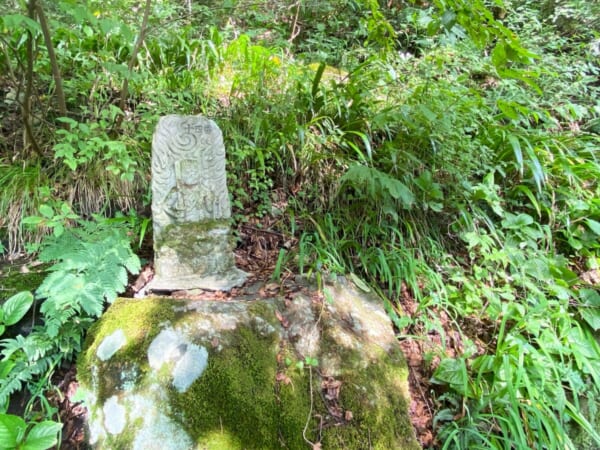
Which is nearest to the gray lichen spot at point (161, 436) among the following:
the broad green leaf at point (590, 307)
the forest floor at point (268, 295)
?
the forest floor at point (268, 295)

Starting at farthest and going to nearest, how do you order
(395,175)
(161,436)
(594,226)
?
(395,175)
(594,226)
(161,436)

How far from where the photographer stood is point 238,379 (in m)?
1.62

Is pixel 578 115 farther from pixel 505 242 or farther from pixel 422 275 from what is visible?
pixel 422 275

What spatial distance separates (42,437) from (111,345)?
40 centimetres

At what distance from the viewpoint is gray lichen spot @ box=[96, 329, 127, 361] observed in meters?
1.62

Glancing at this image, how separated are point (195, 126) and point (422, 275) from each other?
69.3 inches

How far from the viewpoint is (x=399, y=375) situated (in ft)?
6.23

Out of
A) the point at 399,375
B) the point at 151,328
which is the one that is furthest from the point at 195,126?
the point at 399,375

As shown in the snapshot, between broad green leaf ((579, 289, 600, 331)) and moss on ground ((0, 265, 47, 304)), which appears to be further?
broad green leaf ((579, 289, 600, 331))

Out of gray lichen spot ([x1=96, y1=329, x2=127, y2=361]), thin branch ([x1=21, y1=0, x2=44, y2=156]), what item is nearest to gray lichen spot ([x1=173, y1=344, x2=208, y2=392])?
gray lichen spot ([x1=96, y1=329, x2=127, y2=361])

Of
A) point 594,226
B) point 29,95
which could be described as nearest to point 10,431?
point 29,95

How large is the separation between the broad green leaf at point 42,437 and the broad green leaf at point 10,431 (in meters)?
Result: 0.03

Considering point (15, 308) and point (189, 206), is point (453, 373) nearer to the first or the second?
point (189, 206)

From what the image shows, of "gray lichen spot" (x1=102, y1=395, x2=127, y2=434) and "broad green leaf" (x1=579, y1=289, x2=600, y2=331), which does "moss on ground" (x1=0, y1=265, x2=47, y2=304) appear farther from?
"broad green leaf" (x1=579, y1=289, x2=600, y2=331)
